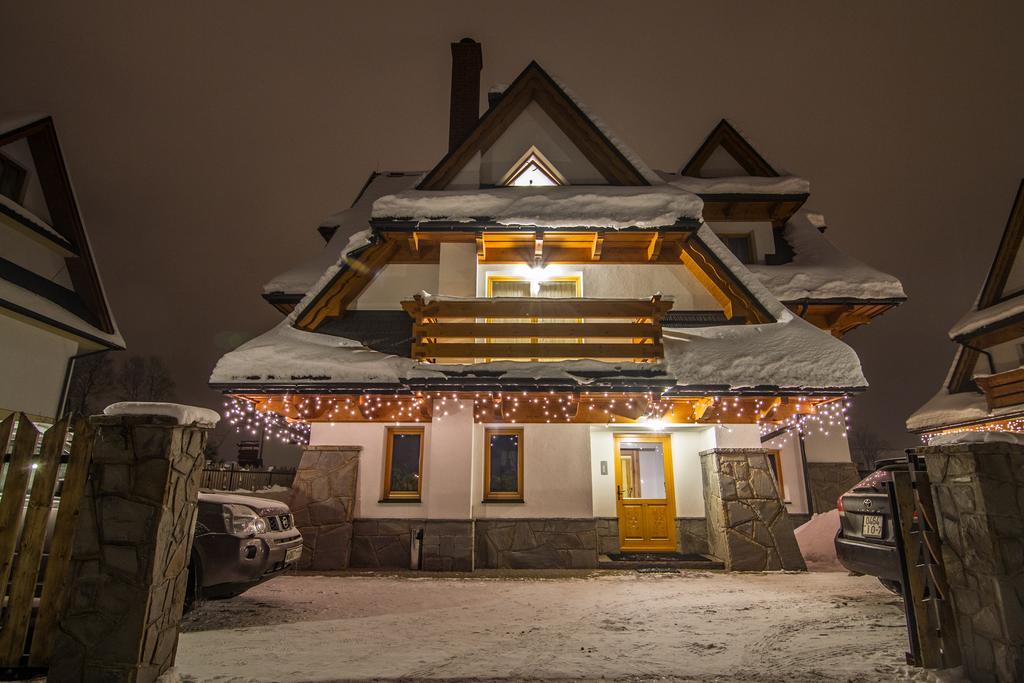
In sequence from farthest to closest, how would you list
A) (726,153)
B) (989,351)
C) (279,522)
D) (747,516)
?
(989,351) < (726,153) < (747,516) < (279,522)

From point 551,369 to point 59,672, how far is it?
7.03 meters

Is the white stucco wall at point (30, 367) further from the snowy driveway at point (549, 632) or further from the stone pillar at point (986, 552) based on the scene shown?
the stone pillar at point (986, 552)

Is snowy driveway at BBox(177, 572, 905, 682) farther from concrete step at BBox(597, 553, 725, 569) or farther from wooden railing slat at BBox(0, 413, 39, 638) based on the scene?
concrete step at BBox(597, 553, 725, 569)

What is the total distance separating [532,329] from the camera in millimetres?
9656

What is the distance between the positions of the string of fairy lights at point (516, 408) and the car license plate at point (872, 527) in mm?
3282

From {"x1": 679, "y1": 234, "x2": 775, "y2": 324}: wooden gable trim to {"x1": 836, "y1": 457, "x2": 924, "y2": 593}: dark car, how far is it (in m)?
4.26

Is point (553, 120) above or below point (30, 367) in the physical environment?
above

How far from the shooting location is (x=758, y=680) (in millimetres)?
3975

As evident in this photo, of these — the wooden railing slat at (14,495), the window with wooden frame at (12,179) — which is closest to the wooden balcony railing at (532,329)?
the wooden railing slat at (14,495)

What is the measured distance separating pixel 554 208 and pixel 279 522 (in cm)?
751

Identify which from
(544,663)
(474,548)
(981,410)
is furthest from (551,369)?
(981,410)

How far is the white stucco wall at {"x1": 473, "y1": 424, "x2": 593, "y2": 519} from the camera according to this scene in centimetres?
1027

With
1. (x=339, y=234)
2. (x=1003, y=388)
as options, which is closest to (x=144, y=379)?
(x=339, y=234)

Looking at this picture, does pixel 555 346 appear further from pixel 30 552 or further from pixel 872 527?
pixel 30 552
